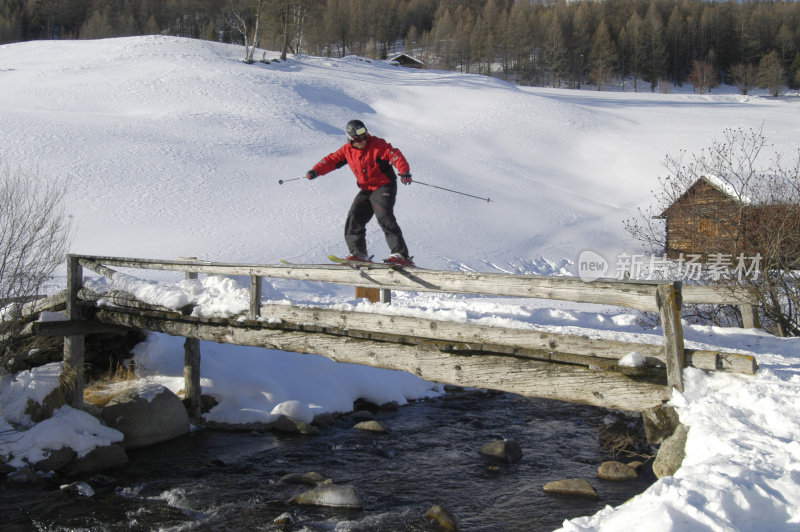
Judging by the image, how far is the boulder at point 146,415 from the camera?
10742 mm

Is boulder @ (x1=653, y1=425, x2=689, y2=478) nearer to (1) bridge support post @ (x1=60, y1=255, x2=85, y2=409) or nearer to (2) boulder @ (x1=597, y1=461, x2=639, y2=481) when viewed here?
(2) boulder @ (x1=597, y1=461, x2=639, y2=481)

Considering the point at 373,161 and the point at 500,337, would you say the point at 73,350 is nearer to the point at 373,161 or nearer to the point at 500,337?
the point at 373,161

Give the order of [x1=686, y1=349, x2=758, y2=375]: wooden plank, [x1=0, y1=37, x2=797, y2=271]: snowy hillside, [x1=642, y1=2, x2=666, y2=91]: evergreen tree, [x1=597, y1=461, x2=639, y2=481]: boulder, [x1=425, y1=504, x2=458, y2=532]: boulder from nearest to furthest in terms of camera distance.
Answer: [x1=686, y1=349, x2=758, y2=375]: wooden plank
[x1=425, y1=504, x2=458, y2=532]: boulder
[x1=597, y1=461, x2=639, y2=481]: boulder
[x1=0, y1=37, x2=797, y2=271]: snowy hillside
[x1=642, y1=2, x2=666, y2=91]: evergreen tree

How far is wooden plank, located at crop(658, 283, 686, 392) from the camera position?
17.2 ft

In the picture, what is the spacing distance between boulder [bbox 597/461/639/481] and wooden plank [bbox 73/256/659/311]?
4.10 meters

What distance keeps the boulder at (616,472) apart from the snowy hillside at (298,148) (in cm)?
1496

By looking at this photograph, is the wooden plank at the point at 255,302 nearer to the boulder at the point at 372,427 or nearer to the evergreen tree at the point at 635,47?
the boulder at the point at 372,427

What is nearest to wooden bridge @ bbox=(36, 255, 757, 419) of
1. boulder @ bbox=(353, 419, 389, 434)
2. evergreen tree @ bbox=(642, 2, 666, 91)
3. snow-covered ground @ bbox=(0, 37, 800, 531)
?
snow-covered ground @ bbox=(0, 37, 800, 531)

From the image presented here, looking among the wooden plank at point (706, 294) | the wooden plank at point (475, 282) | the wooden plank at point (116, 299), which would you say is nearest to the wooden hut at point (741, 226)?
the wooden plank at point (706, 294)

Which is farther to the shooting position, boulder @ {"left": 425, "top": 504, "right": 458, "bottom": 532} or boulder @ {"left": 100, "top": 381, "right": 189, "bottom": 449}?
boulder @ {"left": 100, "top": 381, "right": 189, "bottom": 449}

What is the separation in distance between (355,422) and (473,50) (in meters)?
101

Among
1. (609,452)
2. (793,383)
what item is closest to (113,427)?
(609,452)

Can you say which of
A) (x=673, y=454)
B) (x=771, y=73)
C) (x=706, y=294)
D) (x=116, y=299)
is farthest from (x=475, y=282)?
(x=771, y=73)

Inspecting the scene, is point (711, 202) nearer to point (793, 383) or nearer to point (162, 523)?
point (793, 383)
